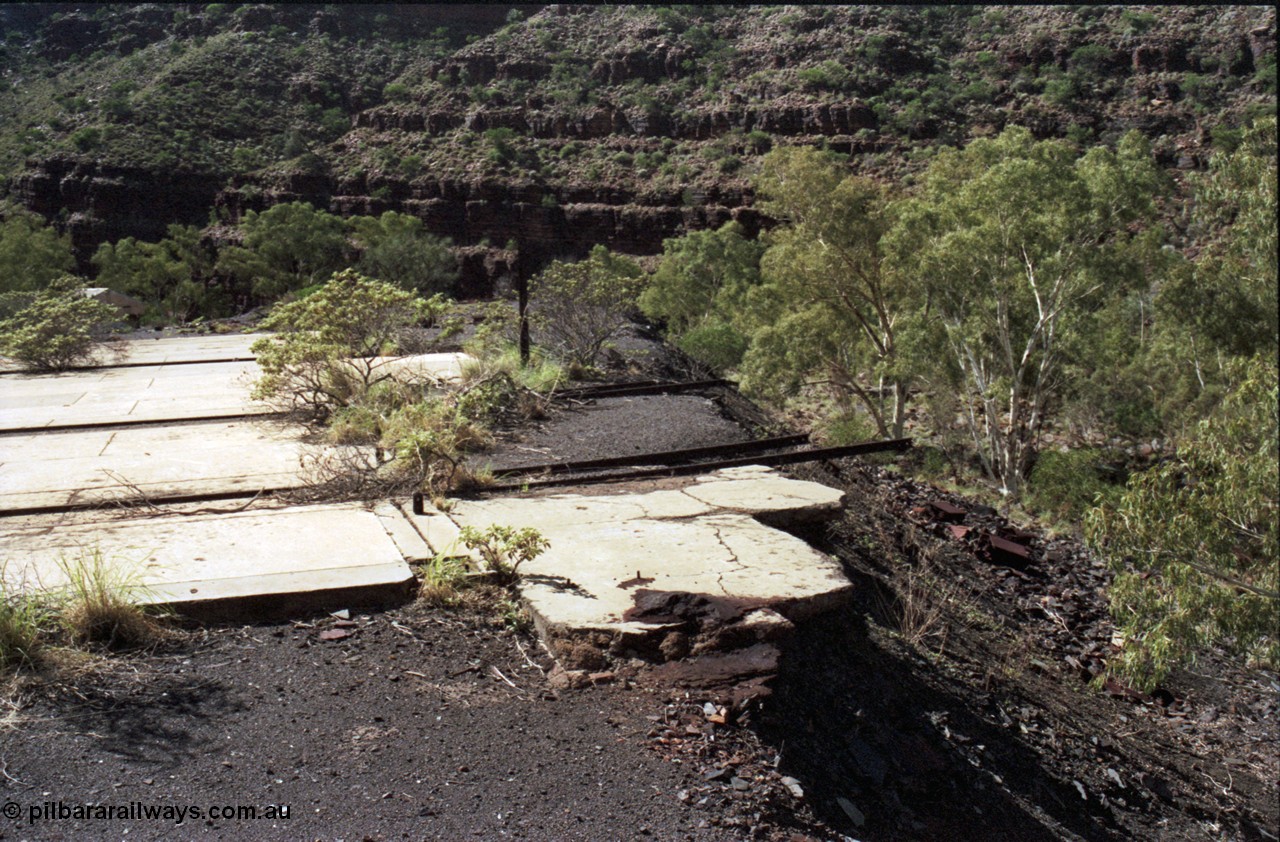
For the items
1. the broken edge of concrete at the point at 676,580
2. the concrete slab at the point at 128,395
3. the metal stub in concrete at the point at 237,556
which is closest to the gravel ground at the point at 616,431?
the broken edge of concrete at the point at 676,580

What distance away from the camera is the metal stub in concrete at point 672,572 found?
12.9 ft

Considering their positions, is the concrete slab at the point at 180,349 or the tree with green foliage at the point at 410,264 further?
the tree with green foliage at the point at 410,264

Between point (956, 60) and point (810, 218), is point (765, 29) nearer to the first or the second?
point (956, 60)

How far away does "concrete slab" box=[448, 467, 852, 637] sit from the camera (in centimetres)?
426

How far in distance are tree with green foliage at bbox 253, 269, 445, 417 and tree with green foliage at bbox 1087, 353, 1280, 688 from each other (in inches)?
220

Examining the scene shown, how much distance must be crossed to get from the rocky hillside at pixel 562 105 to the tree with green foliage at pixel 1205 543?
159ft

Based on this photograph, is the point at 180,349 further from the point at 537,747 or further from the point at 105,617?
the point at 537,747

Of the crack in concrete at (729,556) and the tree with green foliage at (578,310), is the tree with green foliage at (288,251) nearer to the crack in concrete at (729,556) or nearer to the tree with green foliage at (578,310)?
the tree with green foliage at (578,310)

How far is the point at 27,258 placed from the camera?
1543 inches

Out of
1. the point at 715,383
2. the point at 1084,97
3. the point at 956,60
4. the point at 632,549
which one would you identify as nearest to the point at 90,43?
the point at 956,60

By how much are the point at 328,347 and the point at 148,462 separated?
1.76 m

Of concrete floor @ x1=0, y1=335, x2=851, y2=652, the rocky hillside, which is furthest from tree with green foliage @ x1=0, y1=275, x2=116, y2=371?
the rocky hillside

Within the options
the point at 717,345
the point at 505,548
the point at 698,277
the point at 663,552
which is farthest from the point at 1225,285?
the point at 698,277

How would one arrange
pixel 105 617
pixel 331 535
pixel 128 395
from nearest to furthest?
pixel 105 617
pixel 331 535
pixel 128 395
